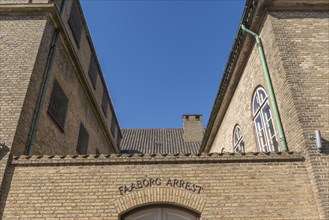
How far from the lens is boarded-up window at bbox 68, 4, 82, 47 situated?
38.7 feet

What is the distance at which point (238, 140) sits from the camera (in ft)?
41.2

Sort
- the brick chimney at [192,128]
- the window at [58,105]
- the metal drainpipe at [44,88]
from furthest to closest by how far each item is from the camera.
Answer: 1. the brick chimney at [192,128]
2. the window at [58,105]
3. the metal drainpipe at [44,88]

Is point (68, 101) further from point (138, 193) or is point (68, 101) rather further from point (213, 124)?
point (213, 124)

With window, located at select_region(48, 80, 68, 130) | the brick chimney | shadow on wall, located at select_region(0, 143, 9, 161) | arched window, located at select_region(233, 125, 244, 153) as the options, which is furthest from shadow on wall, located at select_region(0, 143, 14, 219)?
the brick chimney

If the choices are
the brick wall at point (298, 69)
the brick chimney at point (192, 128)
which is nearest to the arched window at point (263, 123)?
the brick wall at point (298, 69)

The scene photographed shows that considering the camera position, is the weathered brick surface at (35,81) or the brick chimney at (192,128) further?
the brick chimney at (192,128)

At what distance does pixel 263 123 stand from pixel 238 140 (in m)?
3.18

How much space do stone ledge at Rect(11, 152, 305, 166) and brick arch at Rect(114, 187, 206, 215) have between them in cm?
73

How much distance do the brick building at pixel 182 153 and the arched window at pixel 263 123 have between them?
53 mm

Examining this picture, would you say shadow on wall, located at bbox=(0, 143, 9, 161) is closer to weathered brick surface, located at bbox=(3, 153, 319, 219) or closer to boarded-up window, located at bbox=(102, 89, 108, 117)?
weathered brick surface, located at bbox=(3, 153, 319, 219)

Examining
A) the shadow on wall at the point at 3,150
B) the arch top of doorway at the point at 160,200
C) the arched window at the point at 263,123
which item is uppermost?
the arched window at the point at 263,123

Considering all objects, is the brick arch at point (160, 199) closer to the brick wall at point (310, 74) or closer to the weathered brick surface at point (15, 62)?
the brick wall at point (310, 74)

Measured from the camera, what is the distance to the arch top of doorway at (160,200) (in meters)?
6.35

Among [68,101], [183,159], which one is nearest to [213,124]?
[68,101]
